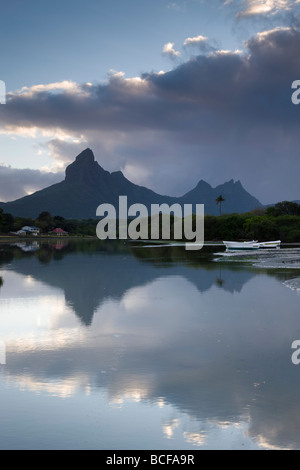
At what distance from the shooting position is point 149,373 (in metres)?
12.7

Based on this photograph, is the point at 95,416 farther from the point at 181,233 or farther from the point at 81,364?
the point at 181,233

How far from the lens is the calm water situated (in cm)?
908

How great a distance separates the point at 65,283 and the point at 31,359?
19566mm

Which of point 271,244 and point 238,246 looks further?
point 271,244

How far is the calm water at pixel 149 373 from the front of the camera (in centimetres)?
908

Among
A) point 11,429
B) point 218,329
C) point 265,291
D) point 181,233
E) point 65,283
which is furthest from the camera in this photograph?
point 181,233

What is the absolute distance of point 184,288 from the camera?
30.4 metres

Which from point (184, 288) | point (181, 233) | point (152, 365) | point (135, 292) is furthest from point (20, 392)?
point (181, 233)
